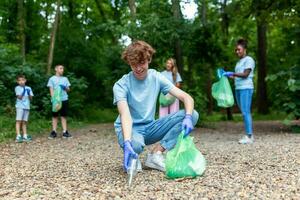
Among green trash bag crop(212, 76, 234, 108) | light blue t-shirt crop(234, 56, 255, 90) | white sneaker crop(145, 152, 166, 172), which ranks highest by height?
light blue t-shirt crop(234, 56, 255, 90)

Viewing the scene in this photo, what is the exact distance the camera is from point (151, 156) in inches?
203

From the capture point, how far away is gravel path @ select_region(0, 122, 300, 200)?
4020 millimetres

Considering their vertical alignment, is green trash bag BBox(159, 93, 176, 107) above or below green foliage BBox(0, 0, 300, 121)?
below

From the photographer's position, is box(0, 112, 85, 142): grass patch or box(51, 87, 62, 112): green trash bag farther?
box(0, 112, 85, 142): grass patch

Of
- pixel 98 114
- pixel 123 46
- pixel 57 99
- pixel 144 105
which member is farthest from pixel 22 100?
pixel 98 114

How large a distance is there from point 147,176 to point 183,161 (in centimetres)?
45

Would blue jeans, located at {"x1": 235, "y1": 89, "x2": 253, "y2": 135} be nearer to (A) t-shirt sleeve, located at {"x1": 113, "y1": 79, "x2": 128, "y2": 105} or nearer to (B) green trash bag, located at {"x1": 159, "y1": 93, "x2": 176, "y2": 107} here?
(B) green trash bag, located at {"x1": 159, "y1": 93, "x2": 176, "y2": 107}

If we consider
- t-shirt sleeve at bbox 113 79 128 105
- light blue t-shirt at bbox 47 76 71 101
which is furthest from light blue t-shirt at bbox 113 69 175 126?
light blue t-shirt at bbox 47 76 71 101

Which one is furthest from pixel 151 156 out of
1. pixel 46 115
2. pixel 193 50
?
pixel 46 115

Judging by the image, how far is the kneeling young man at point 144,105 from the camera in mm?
4594

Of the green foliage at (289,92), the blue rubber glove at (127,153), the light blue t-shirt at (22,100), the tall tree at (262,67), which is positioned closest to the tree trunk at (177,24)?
the green foliage at (289,92)

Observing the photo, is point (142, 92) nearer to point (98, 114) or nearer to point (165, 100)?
point (165, 100)

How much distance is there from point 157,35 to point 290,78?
3.26 meters

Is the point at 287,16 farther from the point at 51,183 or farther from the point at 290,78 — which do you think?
the point at 51,183
